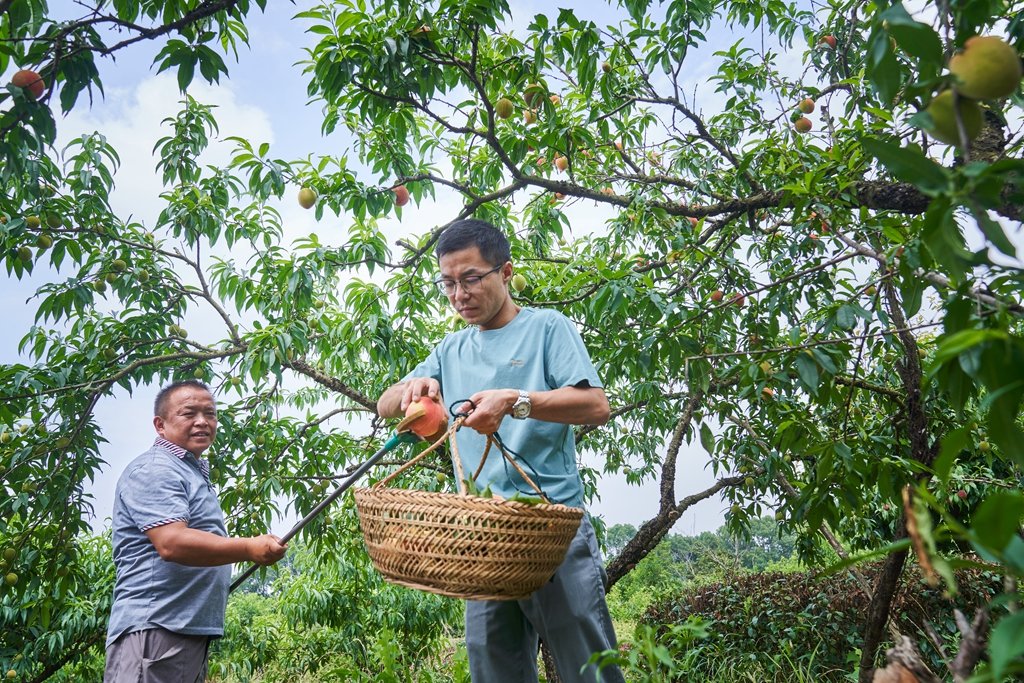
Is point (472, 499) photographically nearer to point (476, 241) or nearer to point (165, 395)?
point (476, 241)

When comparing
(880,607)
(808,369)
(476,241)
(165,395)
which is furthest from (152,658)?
(880,607)

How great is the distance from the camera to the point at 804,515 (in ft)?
6.39

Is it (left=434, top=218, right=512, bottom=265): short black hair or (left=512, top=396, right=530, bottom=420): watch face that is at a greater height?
(left=434, top=218, right=512, bottom=265): short black hair

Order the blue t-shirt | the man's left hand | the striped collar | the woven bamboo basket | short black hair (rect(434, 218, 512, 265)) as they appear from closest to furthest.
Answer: the woven bamboo basket
the man's left hand
the blue t-shirt
short black hair (rect(434, 218, 512, 265))
the striped collar

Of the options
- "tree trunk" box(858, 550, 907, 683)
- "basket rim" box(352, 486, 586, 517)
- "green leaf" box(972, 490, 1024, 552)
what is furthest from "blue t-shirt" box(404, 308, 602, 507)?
"tree trunk" box(858, 550, 907, 683)

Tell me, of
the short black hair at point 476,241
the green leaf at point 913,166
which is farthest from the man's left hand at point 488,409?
the green leaf at point 913,166

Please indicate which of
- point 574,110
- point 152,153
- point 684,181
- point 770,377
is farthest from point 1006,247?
point 152,153

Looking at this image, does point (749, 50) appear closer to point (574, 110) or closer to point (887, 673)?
point (574, 110)

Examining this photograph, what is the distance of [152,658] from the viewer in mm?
1728

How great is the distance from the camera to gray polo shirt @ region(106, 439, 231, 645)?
176 cm

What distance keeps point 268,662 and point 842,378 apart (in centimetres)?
530

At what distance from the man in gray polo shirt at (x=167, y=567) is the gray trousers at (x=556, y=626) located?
0.50m

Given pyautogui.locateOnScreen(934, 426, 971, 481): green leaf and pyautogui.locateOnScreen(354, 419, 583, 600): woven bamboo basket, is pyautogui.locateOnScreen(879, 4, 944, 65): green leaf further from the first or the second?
pyautogui.locateOnScreen(354, 419, 583, 600): woven bamboo basket

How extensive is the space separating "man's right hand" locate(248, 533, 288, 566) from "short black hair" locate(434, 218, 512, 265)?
2.39 feet
